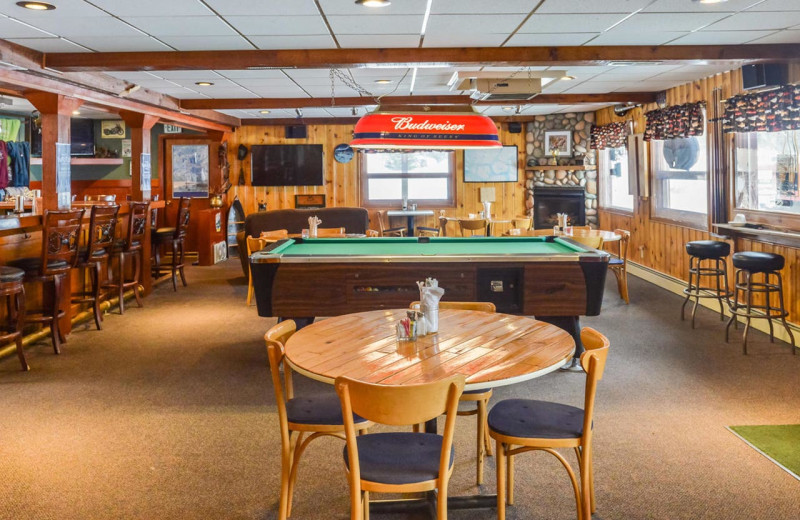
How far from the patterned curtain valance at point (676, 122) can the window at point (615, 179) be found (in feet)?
5.64

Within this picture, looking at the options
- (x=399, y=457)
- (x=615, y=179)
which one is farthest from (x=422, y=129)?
(x=615, y=179)

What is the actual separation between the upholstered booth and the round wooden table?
5.69 m

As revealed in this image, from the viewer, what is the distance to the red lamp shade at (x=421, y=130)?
5199 mm

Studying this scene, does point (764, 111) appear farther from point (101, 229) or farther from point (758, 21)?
point (101, 229)

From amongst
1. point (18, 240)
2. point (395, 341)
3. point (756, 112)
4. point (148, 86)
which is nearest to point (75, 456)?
point (395, 341)

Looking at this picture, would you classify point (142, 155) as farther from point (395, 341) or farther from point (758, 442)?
point (758, 442)

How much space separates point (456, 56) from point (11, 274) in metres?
4.00

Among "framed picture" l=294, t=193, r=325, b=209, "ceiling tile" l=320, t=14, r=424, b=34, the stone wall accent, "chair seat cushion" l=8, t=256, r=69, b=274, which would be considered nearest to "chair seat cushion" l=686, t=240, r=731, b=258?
"ceiling tile" l=320, t=14, r=424, b=34

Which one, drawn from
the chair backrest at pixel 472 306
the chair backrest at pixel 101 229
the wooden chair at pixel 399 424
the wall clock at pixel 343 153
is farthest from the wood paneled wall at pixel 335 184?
the wooden chair at pixel 399 424

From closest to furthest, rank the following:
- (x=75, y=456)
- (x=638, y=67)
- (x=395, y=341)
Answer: (x=395, y=341) → (x=75, y=456) → (x=638, y=67)

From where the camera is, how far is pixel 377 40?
536cm

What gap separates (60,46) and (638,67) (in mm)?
5529

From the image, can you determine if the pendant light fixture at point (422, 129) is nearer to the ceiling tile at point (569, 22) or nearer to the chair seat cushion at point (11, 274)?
the ceiling tile at point (569, 22)

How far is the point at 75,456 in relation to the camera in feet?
11.2
